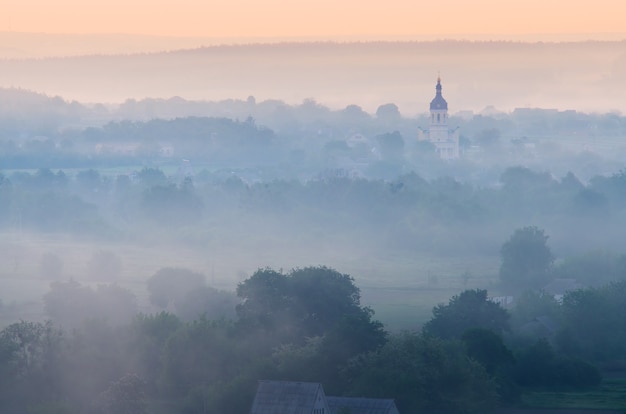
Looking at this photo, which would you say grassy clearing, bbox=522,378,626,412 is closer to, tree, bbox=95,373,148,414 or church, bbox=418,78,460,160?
tree, bbox=95,373,148,414

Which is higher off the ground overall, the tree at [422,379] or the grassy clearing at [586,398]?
the tree at [422,379]

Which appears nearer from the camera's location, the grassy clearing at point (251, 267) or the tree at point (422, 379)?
the tree at point (422, 379)

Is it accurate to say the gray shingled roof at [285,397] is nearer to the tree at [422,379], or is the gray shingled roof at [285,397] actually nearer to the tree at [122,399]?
the tree at [422,379]

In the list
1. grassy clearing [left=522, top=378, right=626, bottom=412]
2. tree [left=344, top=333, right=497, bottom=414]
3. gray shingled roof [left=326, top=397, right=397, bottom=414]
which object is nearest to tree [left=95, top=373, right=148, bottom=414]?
gray shingled roof [left=326, top=397, right=397, bottom=414]

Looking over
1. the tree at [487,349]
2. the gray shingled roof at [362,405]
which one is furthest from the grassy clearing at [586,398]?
the gray shingled roof at [362,405]

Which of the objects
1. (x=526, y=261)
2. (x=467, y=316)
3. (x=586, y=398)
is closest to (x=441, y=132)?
(x=526, y=261)

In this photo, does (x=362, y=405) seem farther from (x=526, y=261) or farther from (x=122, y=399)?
(x=526, y=261)
